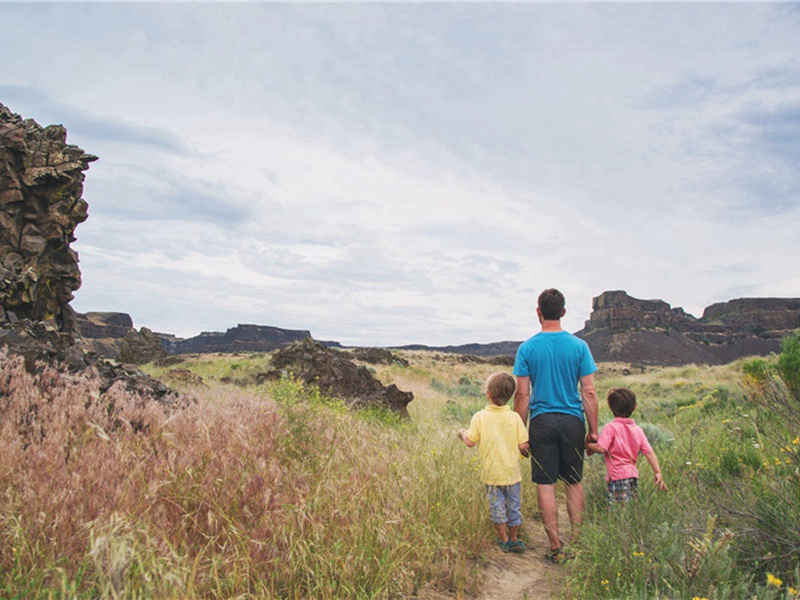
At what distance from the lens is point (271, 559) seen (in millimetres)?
3008

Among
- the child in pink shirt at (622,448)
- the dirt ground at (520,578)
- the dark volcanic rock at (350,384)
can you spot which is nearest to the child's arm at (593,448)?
the child in pink shirt at (622,448)

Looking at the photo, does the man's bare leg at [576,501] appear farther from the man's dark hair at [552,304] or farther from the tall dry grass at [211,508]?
the man's dark hair at [552,304]

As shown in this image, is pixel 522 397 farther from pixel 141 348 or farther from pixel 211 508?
pixel 141 348

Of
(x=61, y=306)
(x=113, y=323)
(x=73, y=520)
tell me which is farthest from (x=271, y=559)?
(x=113, y=323)

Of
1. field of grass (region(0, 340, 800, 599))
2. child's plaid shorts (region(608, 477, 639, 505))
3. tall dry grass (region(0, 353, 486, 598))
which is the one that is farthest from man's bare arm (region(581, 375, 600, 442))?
tall dry grass (region(0, 353, 486, 598))

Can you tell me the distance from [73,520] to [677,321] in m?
180

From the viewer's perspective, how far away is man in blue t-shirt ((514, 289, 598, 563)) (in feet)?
14.9

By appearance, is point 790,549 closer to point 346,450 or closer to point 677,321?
point 346,450

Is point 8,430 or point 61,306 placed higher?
point 61,306

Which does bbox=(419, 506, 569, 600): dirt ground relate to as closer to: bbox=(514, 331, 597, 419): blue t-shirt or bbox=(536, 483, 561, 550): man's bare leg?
bbox=(536, 483, 561, 550): man's bare leg

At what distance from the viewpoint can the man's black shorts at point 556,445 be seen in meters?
4.54

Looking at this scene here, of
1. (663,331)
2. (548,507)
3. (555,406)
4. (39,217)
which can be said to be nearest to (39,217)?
(39,217)

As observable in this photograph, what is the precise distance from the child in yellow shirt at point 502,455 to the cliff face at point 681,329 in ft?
380

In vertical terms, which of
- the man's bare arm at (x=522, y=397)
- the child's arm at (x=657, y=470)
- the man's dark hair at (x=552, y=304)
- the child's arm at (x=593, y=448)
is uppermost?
the man's dark hair at (x=552, y=304)
